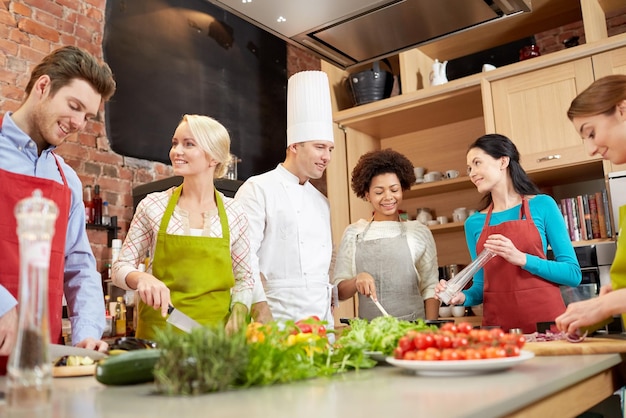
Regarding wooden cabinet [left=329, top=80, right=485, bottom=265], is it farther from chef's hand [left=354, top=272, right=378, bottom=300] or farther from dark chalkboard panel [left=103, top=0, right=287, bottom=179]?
chef's hand [left=354, top=272, right=378, bottom=300]

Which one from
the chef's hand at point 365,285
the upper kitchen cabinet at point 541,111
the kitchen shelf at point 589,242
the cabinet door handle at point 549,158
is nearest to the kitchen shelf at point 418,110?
the upper kitchen cabinet at point 541,111

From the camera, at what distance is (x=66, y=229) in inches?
70.7

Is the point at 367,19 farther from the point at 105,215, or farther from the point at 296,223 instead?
the point at 105,215

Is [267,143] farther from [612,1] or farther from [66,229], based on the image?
[66,229]

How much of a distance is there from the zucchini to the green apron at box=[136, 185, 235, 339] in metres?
0.78

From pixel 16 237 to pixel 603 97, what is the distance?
5.59 ft

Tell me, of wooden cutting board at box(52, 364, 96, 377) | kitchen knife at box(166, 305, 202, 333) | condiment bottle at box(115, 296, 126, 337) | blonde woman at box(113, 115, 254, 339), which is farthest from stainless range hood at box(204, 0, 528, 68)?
condiment bottle at box(115, 296, 126, 337)

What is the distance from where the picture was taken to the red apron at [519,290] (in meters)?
2.35

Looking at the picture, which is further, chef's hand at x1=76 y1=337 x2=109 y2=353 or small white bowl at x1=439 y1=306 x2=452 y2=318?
small white bowl at x1=439 y1=306 x2=452 y2=318

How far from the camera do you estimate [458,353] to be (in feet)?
3.34

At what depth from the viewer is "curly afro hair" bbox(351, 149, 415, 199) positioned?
2.96m

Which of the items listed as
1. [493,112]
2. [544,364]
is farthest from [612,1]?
[544,364]

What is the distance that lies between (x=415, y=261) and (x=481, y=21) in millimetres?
1147

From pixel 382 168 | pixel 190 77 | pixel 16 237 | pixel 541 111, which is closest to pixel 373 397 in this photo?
pixel 16 237
